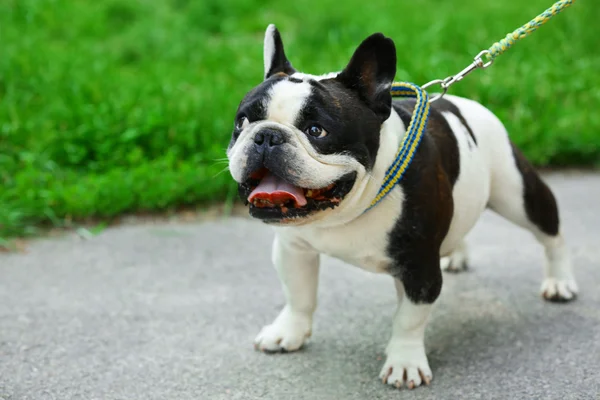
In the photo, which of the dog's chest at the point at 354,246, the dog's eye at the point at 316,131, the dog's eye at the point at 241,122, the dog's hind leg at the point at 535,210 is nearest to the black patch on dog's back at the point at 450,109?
the dog's hind leg at the point at 535,210

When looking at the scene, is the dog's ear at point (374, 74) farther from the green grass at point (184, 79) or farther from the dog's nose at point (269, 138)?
the green grass at point (184, 79)

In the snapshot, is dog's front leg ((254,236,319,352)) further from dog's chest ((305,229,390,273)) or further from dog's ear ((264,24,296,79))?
dog's ear ((264,24,296,79))

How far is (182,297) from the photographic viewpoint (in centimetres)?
360

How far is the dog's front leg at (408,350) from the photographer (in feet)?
9.03

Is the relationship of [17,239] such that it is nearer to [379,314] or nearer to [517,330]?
[379,314]

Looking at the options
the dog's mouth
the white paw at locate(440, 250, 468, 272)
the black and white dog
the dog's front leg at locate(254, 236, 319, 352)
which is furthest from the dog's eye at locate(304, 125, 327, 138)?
the white paw at locate(440, 250, 468, 272)

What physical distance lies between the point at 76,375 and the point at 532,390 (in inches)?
63.0

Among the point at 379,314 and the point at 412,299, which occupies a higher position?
the point at 412,299

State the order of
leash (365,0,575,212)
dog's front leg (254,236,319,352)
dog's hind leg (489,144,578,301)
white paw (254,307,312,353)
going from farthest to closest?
dog's hind leg (489,144,578,301)
white paw (254,307,312,353)
dog's front leg (254,236,319,352)
leash (365,0,575,212)

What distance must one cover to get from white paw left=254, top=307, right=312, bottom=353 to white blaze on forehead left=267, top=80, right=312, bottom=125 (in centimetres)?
94

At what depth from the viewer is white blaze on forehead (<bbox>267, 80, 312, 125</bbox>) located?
2.40 meters

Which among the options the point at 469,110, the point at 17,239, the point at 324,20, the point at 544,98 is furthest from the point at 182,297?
the point at 324,20

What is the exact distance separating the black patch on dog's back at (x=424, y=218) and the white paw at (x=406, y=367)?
0.65 ft

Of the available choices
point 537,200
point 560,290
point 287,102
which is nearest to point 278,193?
point 287,102
